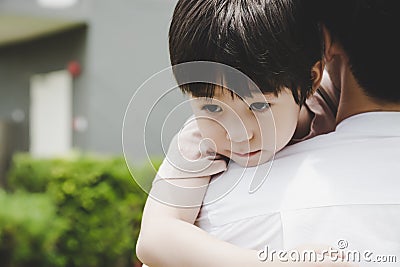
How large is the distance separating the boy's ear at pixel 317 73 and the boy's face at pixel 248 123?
0.06 m

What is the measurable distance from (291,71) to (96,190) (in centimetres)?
671

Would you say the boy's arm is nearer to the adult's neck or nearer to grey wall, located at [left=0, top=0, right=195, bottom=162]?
the adult's neck

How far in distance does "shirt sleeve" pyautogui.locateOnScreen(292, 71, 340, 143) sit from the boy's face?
0.51 ft

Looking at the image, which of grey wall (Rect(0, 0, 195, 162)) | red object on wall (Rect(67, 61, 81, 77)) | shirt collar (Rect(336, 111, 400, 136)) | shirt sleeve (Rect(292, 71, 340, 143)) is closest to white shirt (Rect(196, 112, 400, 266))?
shirt collar (Rect(336, 111, 400, 136))

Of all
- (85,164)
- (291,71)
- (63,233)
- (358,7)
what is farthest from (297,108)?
(85,164)

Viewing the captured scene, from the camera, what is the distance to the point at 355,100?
165 cm

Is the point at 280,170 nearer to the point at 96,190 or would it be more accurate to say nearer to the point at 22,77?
the point at 96,190

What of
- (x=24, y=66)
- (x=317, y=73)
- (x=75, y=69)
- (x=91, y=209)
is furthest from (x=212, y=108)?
(x=24, y=66)

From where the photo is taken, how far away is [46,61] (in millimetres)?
13297

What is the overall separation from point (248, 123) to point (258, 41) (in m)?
0.14

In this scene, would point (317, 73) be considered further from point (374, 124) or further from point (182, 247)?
point (182, 247)

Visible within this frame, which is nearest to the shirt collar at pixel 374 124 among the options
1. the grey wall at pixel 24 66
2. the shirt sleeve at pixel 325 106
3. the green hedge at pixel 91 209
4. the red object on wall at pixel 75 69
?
the shirt sleeve at pixel 325 106

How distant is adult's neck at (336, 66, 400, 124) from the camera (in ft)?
5.37

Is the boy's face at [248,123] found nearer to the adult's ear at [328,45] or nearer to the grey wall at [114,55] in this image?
the adult's ear at [328,45]
